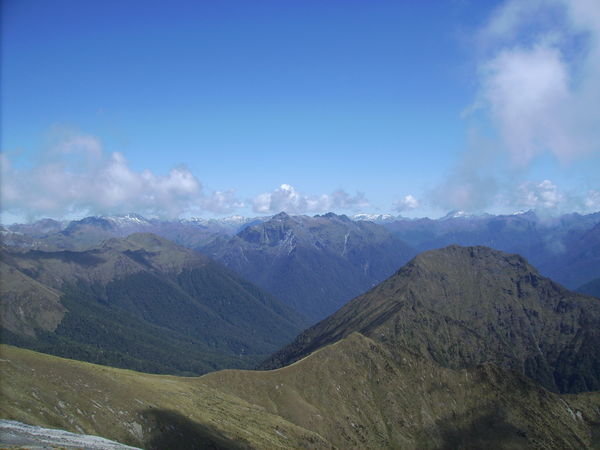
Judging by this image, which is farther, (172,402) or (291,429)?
(291,429)

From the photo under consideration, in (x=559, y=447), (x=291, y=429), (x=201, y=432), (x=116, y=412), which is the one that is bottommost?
(x=559, y=447)

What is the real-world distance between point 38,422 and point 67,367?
136 feet

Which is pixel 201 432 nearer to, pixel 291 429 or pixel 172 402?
pixel 172 402

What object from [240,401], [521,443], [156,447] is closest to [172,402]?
[156,447]

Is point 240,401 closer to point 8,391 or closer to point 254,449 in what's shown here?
point 254,449

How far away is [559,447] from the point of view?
7805 inches

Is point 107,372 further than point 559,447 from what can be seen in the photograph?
No

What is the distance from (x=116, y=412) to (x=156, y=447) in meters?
15.0

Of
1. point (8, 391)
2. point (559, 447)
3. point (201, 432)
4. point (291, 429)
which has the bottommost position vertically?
point (559, 447)

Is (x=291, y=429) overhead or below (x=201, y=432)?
below

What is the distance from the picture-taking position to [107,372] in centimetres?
16638

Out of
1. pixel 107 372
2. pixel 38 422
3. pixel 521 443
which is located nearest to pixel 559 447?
pixel 521 443

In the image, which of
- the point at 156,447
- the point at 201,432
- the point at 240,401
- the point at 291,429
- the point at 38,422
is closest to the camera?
the point at 38,422

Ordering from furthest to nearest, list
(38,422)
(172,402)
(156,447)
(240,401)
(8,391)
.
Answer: (240,401)
(172,402)
(156,447)
(8,391)
(38,422)
